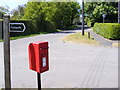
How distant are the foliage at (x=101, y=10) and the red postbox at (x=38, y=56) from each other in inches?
1266

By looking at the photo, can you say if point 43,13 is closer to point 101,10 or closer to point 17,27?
point 101,10

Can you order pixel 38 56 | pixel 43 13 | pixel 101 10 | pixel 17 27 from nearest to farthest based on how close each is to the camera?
pixel 17 27, pixel 38 56, pixel 43 13, pixel 101 10

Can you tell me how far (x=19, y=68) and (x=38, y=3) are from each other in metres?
24.1

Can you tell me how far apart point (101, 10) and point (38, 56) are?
107 feet

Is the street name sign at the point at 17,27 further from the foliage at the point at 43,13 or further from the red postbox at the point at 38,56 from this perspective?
the foliage at the point at 43,13

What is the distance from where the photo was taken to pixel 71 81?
16.9 feet

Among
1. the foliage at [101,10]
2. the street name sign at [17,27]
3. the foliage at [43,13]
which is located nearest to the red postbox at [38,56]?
the street name sign at [17,27]

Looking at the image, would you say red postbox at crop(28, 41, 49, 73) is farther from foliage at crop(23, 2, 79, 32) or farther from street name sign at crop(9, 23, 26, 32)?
foliage at crop(23, 2, 79, 32)

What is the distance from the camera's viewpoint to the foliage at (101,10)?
111 ft

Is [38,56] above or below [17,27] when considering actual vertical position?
below

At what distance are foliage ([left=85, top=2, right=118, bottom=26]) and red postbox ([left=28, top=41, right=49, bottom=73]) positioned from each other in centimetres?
3215

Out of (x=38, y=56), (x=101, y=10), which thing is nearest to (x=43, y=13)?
(x=101, y=10)

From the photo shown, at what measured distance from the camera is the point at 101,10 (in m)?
34.0

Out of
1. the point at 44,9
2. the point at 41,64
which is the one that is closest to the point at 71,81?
the point at 41,64
